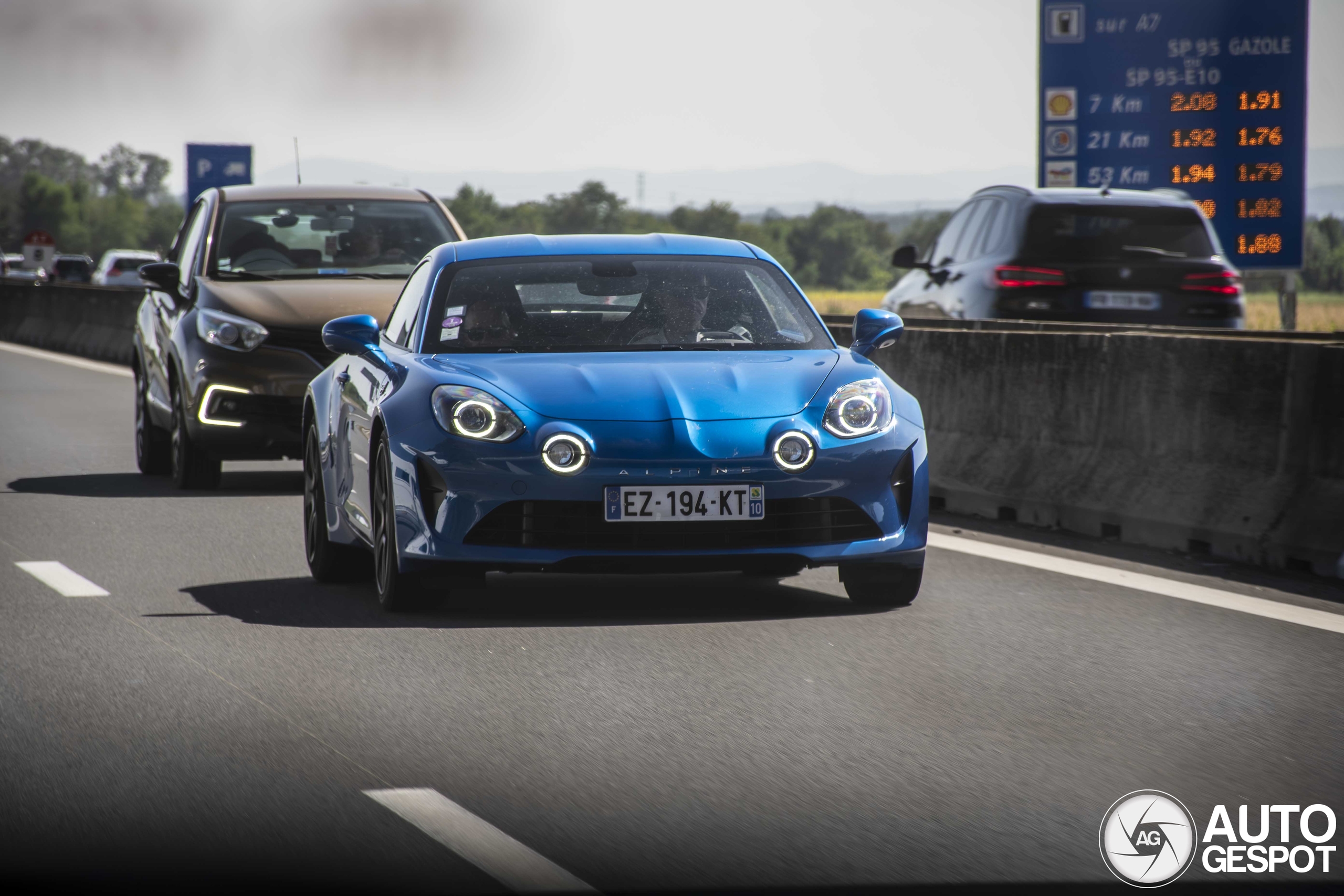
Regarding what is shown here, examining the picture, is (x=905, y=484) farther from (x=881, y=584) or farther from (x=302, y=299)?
(x=302, y=299)

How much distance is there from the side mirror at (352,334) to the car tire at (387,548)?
628mm

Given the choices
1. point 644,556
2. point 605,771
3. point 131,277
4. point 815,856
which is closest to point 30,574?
point 644,556

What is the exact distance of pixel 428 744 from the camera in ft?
18.2

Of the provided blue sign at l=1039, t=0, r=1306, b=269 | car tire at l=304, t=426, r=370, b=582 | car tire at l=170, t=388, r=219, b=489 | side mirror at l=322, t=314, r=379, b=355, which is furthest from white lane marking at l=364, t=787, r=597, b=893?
blue sign at l=1039, t=0, r=1306, b=269

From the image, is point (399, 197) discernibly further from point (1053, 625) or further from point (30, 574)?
point (1053, 625)

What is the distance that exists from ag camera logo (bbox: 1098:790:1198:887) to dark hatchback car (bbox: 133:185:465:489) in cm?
767

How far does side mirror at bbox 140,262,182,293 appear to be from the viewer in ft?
42.1

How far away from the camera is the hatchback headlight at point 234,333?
12.4 meters

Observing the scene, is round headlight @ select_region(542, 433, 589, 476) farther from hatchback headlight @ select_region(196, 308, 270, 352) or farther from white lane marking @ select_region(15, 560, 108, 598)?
hatchback headlight @ select_region(196, 308, 270, 352)

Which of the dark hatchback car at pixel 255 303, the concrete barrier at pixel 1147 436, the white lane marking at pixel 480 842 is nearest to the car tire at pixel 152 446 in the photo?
the dark hatchback car at pixel 255 303

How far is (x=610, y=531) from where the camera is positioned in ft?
23.9

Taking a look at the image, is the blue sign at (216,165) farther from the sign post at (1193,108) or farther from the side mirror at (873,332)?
the side mirror at (873,332)

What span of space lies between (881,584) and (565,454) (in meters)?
1.39

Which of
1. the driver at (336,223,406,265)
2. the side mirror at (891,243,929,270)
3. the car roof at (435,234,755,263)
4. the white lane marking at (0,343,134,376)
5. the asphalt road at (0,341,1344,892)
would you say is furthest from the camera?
the white lane marking at (0,343,134,376)
